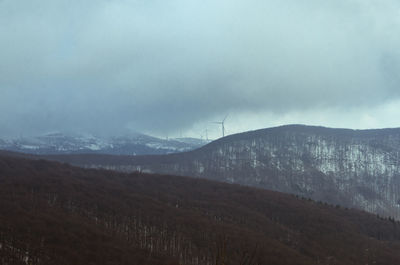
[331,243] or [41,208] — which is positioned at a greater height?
[41,208]

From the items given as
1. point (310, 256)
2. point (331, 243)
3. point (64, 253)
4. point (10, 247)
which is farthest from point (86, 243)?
point (331, 243)

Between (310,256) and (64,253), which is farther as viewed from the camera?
(310,256)

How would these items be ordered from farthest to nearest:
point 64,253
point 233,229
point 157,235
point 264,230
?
1. point 264,230
2. point 233,229
3. point 157,235
4. point 64,253

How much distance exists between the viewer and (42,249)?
11225 centimetres

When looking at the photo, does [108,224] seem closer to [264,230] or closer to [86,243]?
[86,243]

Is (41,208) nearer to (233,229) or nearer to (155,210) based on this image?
(155,210)

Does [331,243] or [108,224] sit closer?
[108,224]

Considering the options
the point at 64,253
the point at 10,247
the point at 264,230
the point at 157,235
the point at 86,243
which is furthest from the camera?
the point at 264,230

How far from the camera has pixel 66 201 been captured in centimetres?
18738

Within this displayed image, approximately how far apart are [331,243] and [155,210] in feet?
230

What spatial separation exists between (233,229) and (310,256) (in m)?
29.5

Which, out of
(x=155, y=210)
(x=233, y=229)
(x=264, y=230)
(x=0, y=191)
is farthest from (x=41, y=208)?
(x=264, y=230)

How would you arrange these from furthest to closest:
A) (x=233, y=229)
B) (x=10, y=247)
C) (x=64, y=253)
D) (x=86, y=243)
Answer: (x=233, y=229)
(x=86, y=243)
(x=64, y=253)
(x=10, y=247)

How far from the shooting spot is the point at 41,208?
159 metres
